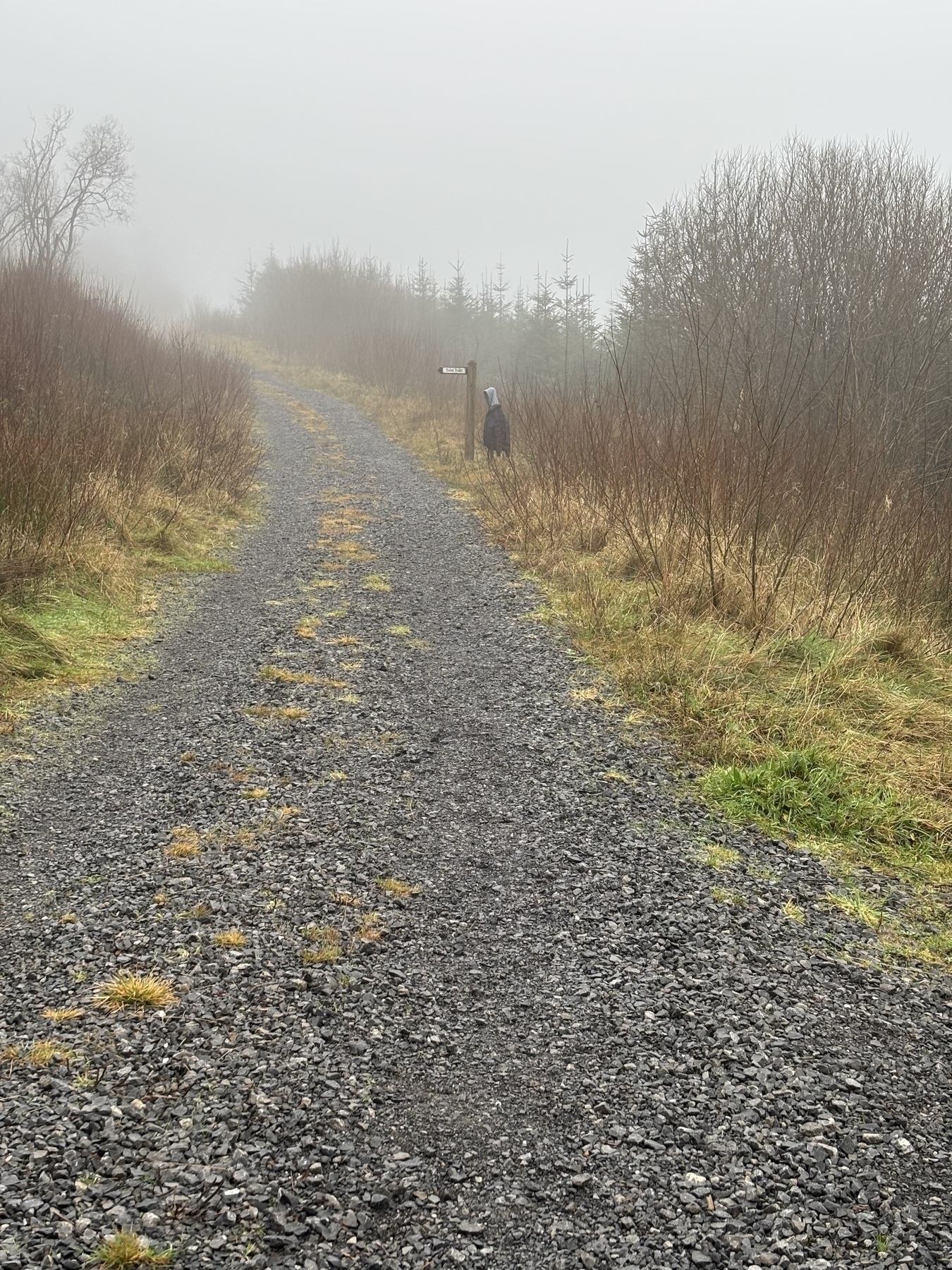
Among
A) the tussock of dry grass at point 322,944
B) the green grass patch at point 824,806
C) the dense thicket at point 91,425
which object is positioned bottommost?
the tussock of dry grass at point 322,944

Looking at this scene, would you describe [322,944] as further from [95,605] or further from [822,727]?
[95,605]

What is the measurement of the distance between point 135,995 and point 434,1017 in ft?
2.88

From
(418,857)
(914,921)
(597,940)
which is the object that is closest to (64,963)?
(418,857)

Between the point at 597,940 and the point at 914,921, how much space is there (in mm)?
1150

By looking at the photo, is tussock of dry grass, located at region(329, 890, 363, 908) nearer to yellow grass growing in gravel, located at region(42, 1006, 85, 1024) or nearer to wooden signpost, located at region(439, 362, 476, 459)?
yellow grass growing in gravel, located at region(42, 1006, 85, 1024)

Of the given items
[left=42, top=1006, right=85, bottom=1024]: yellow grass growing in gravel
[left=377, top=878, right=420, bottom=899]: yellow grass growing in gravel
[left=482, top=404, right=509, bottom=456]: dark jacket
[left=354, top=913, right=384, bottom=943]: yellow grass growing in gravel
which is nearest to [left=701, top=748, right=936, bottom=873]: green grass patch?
[left=377, top=878, right=420, bottom=899]: yellow grass growing in gravel

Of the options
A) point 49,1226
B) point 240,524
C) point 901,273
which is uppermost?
point 901,273

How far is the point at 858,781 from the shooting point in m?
3.80

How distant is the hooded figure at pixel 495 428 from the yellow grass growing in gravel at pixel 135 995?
10154mm

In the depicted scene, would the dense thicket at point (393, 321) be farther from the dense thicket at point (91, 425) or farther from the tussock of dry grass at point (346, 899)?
the tussock of dry grass at point (346, 899)

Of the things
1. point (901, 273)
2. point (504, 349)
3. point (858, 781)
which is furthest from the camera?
point (504, 349)

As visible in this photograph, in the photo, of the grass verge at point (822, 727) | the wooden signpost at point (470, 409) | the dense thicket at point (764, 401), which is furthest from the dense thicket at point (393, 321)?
the grass verge at point (822, 727)

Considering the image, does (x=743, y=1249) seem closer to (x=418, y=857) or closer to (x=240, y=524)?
(x=418, y=857)

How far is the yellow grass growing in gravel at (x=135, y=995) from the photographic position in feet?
7.97
